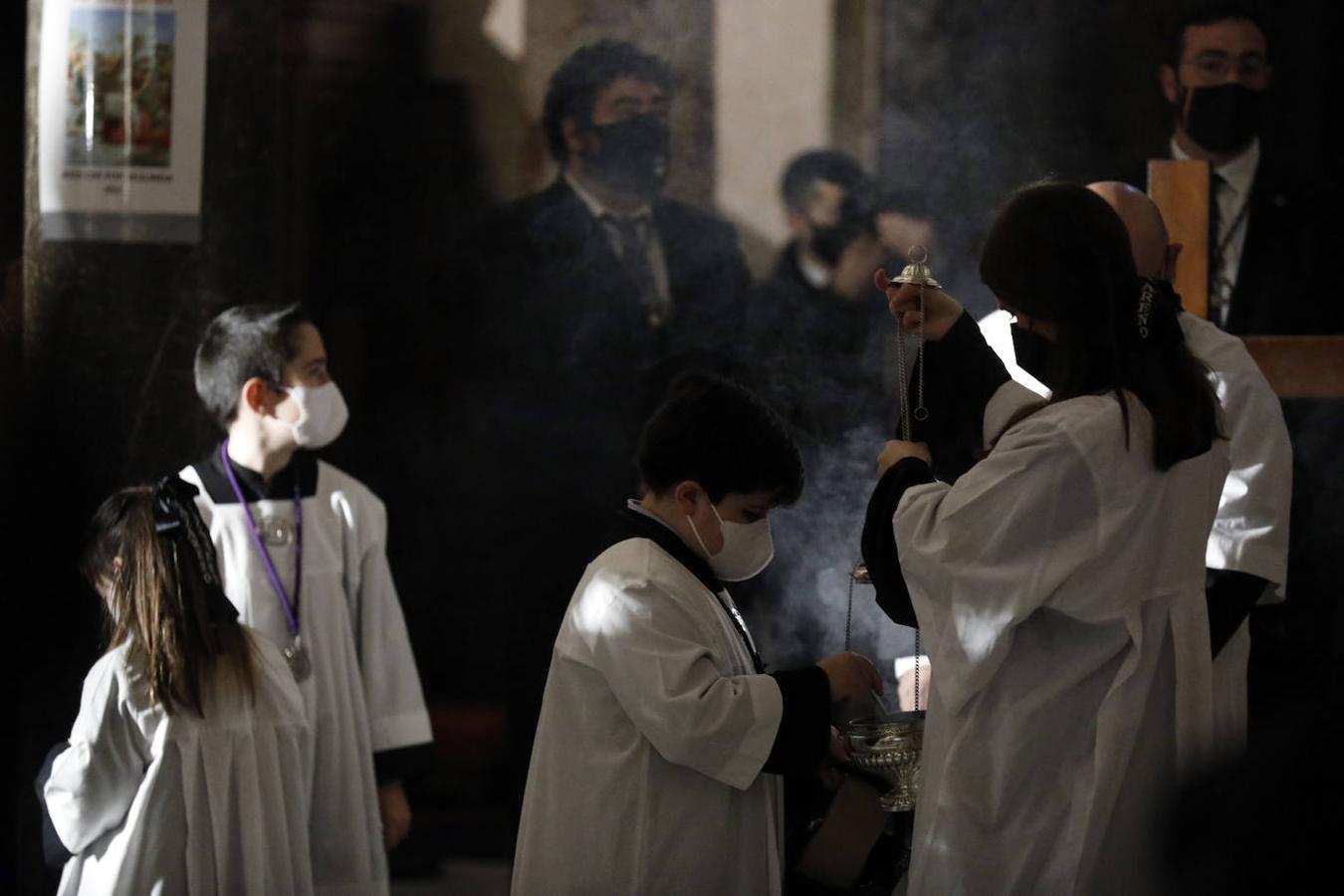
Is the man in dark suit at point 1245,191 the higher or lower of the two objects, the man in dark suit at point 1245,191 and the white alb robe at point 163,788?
the higher

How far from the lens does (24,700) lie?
4.99 metres

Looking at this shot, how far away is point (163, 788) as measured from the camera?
3.66 m

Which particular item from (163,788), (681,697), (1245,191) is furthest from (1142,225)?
(163,788)

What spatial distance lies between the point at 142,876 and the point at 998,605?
1940 millimetres

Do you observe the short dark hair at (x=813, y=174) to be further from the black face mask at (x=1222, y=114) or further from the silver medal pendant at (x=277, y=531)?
the silver medal pendant at (x=277, y=531)

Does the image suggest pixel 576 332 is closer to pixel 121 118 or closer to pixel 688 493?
pixel 121 118

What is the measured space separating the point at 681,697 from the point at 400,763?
2.22 m

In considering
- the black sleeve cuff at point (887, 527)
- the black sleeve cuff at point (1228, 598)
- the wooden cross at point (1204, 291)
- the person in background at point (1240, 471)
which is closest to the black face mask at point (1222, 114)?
the wooden cross at point (1204, 291)

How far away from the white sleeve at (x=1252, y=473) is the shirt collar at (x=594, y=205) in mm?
1845

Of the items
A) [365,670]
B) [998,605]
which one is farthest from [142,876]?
[998,605]

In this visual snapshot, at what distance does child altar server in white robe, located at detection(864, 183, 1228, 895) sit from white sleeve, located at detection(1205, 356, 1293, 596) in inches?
33.1

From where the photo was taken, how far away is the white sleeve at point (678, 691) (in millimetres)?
2822

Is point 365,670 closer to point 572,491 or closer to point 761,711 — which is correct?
point 572,491

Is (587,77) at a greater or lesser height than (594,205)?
greater
